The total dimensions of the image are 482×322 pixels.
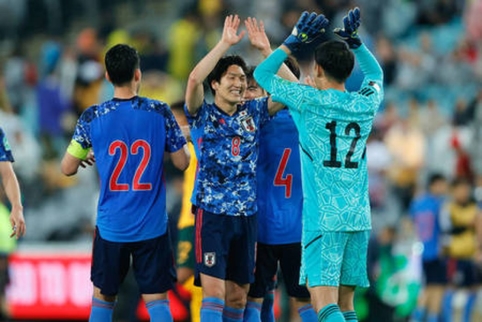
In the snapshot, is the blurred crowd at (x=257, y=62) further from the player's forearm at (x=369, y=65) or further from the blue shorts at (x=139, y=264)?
the player's forearm at (x=369, y=65)

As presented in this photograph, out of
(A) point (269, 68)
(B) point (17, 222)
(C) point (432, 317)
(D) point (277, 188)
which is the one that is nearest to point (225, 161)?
(D) point (277, 188)

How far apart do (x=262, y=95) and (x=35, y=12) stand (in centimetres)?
1459

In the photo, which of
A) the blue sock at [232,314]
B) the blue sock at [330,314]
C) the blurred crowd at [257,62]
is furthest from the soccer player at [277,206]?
the blurred crowd at [257,62]

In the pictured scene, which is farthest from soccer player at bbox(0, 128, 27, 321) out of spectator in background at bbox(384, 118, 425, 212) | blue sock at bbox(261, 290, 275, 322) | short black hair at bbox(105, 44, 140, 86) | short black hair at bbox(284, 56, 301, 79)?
spectator in background at bbox(384, 118, 425, 212)

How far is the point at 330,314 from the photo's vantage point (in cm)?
936

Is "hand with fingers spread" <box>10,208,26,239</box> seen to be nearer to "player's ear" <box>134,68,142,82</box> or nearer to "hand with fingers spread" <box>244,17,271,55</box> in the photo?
"player's ear" <box>134,68,142,82</box>

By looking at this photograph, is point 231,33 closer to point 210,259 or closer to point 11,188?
point 210,259

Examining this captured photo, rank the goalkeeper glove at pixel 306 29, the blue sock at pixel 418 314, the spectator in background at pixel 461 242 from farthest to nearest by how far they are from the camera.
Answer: the blue sock at pixel 418 314
the spectator in background at pixel 461 242
the goalkeeper glove at pixel 306 29

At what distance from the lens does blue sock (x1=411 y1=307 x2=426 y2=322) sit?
738 inches

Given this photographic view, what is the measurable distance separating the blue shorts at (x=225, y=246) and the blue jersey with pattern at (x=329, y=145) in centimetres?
65

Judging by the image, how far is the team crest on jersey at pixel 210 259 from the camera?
995 centimetres

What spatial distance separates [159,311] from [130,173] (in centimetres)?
109

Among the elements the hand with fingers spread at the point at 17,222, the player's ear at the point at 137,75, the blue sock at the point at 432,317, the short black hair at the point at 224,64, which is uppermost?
the short black hair at the point at 224,64

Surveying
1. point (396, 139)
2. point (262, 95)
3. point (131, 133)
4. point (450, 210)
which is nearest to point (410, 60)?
point (396, 139)
